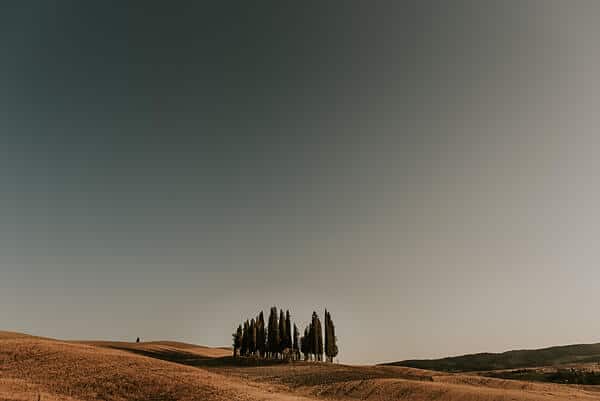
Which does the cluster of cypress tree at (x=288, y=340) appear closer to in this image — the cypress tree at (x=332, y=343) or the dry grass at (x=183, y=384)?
the cypress tree at (x=332, y=343)

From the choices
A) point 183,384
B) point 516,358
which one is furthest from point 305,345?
point 516,358

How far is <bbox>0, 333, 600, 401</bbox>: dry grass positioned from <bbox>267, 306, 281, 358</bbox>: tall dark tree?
2539 centimetres

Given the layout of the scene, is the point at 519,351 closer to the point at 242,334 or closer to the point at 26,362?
the point at 242,334

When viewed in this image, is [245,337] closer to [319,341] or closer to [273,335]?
[273,335]

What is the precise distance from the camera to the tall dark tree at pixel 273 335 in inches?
2685

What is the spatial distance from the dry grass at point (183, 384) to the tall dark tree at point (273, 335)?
83.3 feet

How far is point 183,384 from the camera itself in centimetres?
3147

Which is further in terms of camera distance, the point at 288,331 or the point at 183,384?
the point at 288,331

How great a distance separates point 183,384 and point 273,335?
127ft

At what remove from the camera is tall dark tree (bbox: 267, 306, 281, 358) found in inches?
2685

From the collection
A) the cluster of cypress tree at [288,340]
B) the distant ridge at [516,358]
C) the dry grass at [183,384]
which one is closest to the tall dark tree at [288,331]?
the cluster of cypress tree at [288,340]

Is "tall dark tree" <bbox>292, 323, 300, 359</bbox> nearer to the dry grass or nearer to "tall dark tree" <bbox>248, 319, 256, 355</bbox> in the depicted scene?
"tall dark tree" <bbox>248, 319, 256, 355</bbox>

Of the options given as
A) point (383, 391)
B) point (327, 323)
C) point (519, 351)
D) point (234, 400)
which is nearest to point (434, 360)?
point (519, 351)

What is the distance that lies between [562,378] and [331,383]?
2758cm
